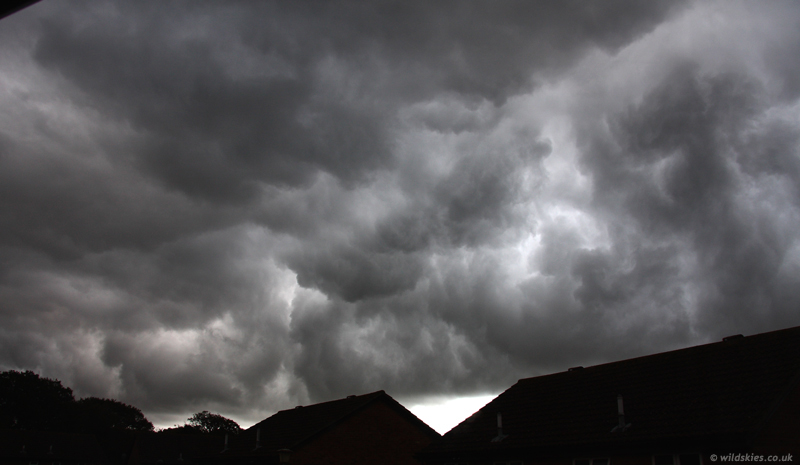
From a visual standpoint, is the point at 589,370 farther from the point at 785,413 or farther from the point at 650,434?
the point at 785,413

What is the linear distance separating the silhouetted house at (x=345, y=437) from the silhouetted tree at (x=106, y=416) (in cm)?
10598

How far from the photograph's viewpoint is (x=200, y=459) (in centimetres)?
4097

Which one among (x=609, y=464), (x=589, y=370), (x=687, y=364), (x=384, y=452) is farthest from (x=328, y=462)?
(x=687, y=364)

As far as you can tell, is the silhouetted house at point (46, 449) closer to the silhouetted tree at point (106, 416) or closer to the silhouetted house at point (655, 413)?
the silhouetted tree at point (106, 416)

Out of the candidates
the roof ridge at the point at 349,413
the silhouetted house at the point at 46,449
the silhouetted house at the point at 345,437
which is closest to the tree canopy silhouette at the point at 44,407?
the silhouetted house at the point at 46,449

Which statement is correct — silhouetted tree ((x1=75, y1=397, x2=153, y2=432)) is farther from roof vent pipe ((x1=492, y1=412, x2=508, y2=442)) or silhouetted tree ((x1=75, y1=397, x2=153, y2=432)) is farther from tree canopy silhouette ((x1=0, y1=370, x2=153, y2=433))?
roof vent pipe ((x1=492, y1=412, x2=508, y2=442))

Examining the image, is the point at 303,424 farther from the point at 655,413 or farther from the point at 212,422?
the point at 212,422

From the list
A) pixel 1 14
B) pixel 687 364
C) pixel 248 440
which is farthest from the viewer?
pixel 248 440

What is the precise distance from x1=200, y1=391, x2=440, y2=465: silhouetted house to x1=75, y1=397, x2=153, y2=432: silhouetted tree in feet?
348

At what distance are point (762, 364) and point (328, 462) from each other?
24604 mm

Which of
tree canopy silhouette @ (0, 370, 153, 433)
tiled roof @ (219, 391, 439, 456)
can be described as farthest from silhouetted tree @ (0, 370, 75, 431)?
tiled roof @ (219, 391, 439, 456)

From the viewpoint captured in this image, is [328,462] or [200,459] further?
[200,459]

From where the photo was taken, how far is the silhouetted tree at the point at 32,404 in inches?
4424

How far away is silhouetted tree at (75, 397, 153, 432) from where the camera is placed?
123062 millimetres
